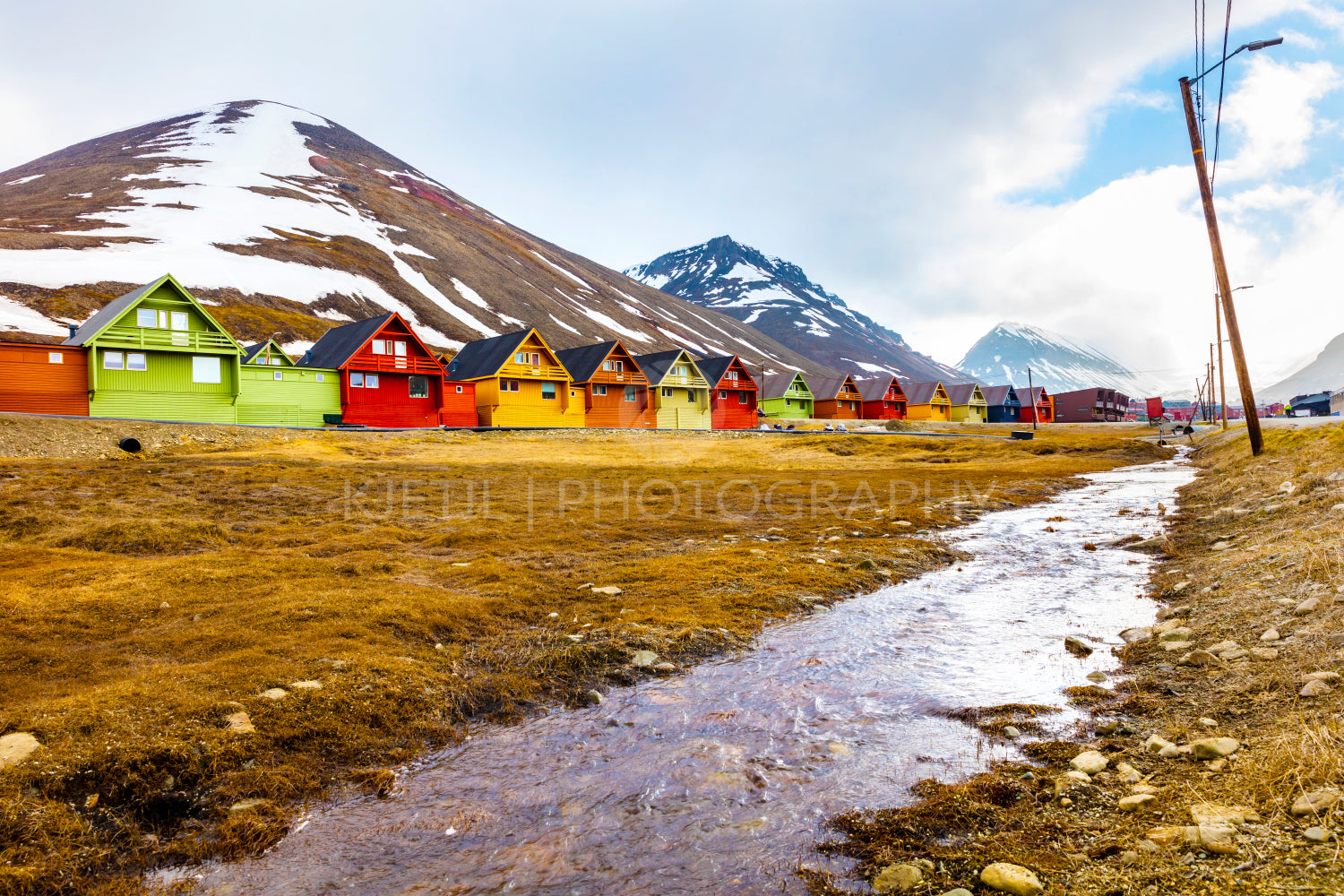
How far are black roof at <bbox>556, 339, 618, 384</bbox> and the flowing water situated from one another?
62.6 m

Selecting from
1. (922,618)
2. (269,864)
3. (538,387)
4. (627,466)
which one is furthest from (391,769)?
(538,387)

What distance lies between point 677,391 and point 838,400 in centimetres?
4044

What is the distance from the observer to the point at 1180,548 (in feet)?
49.6

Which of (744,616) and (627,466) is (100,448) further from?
(744,616)

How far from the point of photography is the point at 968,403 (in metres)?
133

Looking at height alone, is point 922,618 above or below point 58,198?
below

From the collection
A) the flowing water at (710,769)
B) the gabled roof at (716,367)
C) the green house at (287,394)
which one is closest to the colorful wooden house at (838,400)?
the gabled roof at (716,367)

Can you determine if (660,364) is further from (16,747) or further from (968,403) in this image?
(968,403)

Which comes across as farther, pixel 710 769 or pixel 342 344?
pixel 342 344

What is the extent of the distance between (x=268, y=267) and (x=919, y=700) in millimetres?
143649

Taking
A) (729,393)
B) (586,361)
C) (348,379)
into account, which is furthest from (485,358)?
(729,393)

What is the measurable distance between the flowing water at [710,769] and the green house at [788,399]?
9903 cm

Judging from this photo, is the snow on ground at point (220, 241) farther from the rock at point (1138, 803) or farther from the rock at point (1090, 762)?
the rock at point (1138, 803)

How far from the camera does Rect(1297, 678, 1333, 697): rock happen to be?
6.03m
